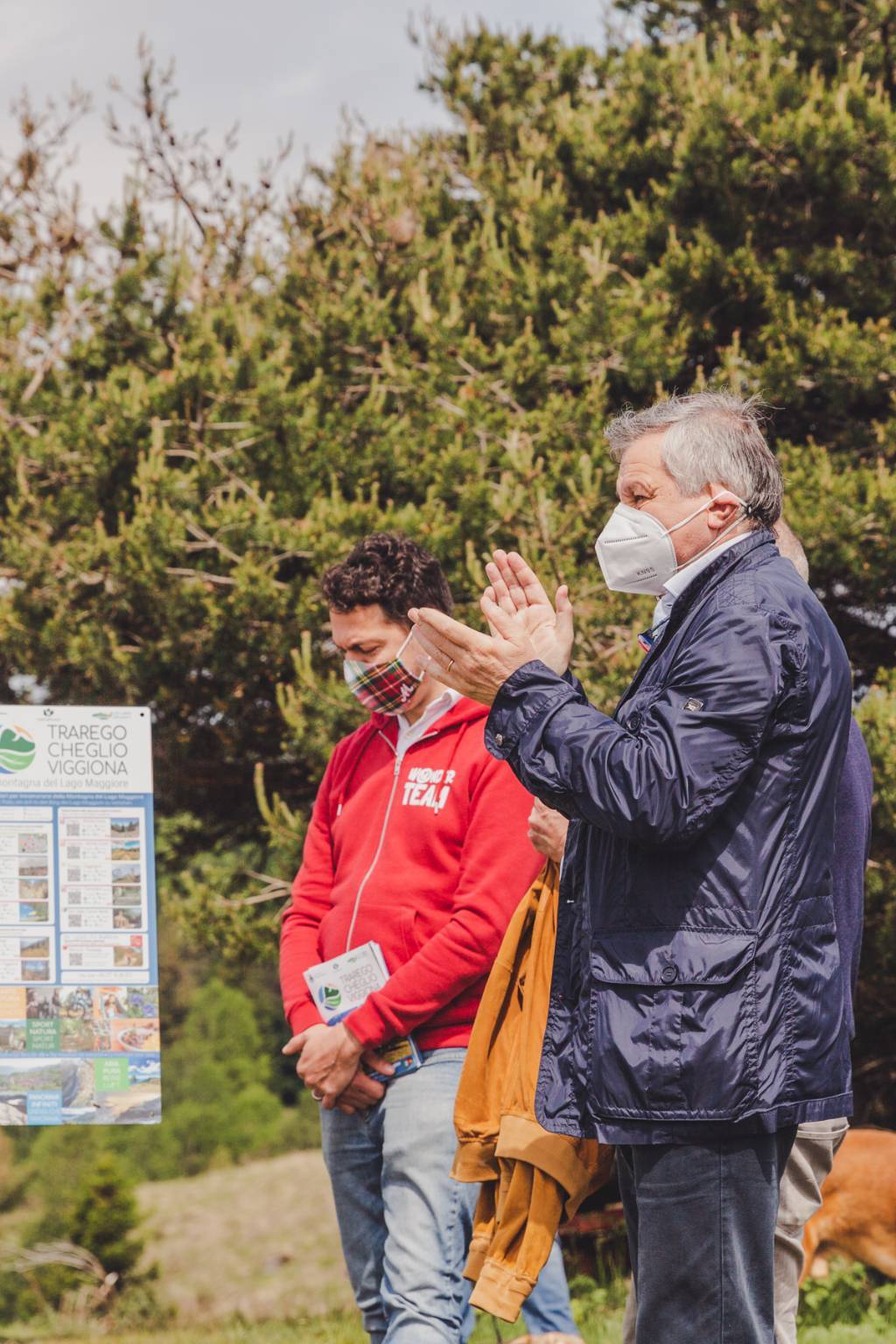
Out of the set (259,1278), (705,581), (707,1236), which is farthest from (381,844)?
(259,1278)

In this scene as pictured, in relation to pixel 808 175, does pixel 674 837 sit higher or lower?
lower

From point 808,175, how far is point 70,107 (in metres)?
4.29

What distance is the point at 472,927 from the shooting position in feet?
10.2

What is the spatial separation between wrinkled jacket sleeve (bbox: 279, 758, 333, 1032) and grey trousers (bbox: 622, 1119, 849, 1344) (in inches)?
39.9

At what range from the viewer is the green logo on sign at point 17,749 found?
331 centimetres

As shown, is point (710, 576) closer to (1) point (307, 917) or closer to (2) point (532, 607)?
(2) point (532, 607)

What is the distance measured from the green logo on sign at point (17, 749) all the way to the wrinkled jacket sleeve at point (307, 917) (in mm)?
696

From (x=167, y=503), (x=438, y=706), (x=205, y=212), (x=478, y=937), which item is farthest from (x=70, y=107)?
(x=478, y=937)

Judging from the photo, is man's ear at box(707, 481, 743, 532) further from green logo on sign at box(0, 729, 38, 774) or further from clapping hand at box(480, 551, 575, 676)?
green logo on sign at box(0, 729, 38, 774)

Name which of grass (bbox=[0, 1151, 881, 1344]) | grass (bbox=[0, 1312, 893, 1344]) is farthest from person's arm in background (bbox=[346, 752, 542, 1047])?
grass (bbox=[0, 1151, 881, 1344])

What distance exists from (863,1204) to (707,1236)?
3.57m

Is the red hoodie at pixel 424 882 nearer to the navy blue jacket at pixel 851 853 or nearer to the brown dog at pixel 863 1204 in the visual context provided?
the navy blue jacket at pixel 851 853

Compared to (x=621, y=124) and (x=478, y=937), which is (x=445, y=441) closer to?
(x=621, y=124)

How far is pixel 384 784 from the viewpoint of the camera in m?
3.41
